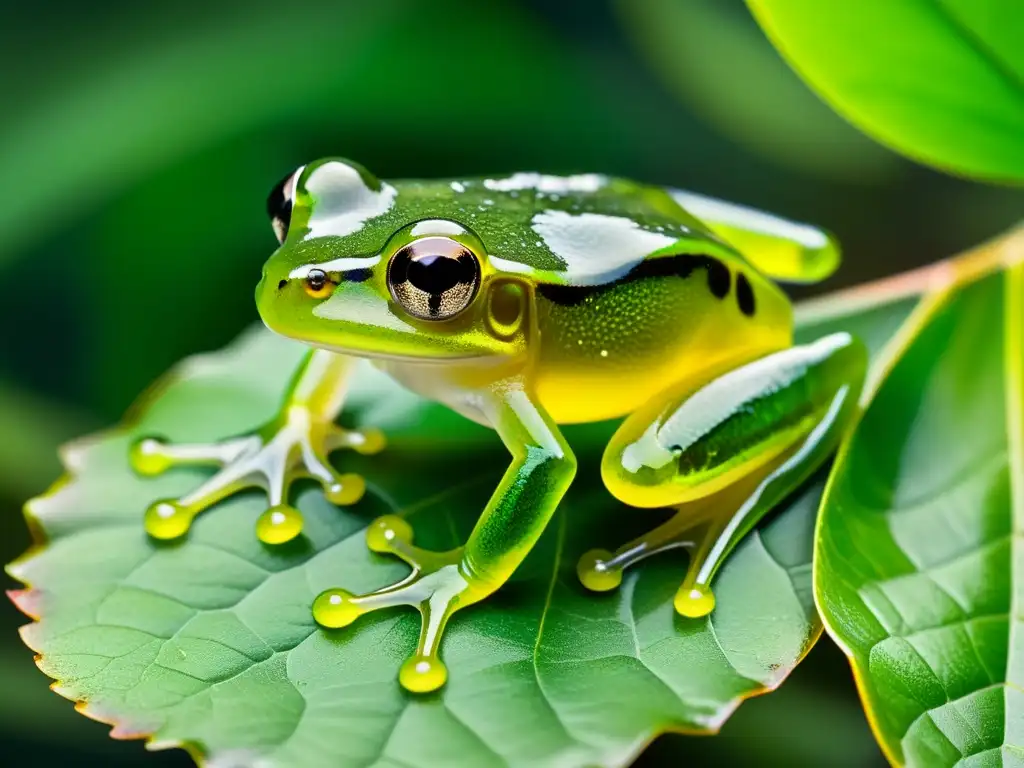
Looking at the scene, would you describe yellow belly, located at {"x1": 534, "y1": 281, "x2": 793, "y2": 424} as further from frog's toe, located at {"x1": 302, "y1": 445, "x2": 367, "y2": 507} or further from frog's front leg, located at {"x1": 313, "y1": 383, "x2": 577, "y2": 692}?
frog's toe, located at {"x1": 302, "y1": 445, "x2": 367, "y2": 507}

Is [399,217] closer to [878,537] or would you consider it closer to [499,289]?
[499,289]

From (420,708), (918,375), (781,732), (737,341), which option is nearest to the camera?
(420,708)

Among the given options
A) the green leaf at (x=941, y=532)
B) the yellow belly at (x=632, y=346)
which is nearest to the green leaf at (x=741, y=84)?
the green leaf at (x=941, y=532)

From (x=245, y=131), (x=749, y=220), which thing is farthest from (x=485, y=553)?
(x=245, y=131)

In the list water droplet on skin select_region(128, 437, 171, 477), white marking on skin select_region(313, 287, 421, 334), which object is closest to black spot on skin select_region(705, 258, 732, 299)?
white marking on skin select_region(313, 287, 421, 334)

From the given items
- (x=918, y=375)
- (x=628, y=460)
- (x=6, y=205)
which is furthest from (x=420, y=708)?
(x=6, y=205)

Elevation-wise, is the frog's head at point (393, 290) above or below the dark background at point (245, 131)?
below

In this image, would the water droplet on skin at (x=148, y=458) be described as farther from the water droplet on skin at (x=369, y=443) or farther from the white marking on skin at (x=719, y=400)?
the white marking on skin at (x=719, y=400)
